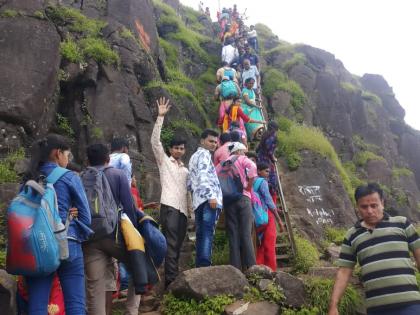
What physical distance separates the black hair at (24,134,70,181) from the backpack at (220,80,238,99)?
6.91 metres

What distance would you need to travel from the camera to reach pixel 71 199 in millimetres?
3580

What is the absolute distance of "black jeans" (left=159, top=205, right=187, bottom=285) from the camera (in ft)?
17.9

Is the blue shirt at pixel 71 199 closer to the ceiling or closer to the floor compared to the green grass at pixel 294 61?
closer to the floor

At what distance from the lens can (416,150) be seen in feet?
78.4

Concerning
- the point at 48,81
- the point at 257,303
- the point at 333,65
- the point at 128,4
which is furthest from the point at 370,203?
the point at 333,65

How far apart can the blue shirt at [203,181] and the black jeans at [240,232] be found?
42 centimetres

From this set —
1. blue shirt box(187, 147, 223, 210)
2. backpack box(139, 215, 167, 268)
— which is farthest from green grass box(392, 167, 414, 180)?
backpack box(139, 215, 167, 268)

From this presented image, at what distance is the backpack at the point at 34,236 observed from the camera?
3.11 metres

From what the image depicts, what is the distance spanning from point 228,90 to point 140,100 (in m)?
2.44

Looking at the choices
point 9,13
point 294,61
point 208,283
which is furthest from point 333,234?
point 294,61

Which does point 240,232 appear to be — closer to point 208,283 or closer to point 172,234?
point 172,234

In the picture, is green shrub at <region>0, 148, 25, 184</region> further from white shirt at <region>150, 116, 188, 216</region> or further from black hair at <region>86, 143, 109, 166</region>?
black hair at <region>86, 143, 109, 166</region>

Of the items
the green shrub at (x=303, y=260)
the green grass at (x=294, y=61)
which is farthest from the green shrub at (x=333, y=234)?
the green grass at (x=294, y=61)

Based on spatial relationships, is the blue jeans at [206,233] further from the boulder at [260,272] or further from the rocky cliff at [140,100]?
the rocky cliff at [140,100]
